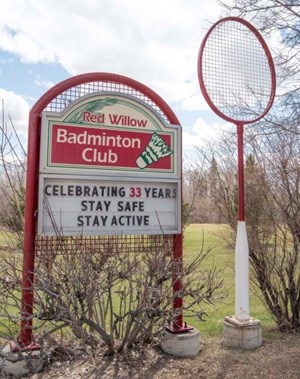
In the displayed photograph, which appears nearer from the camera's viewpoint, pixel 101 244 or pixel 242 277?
pixel 101 244

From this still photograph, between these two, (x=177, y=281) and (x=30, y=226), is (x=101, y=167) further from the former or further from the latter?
(x=177, y=281)

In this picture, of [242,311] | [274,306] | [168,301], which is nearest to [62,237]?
[168,301]

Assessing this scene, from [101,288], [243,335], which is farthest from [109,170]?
[243,335]

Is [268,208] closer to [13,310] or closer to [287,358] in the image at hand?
[287,358]

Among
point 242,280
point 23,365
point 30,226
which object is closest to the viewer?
point 23,365

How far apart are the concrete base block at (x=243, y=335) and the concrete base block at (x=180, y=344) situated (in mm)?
444

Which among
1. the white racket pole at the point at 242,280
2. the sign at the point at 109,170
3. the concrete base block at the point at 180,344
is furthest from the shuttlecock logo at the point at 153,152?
the concrete base block at the point at 180,344

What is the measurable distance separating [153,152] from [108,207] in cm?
81

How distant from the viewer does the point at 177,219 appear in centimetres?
434

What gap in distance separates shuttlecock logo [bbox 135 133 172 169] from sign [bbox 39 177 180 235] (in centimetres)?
24

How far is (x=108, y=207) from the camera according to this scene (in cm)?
405

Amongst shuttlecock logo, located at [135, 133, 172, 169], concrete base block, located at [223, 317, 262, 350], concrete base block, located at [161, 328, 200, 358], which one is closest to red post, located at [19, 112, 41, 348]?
shuttlecock logo, located at [135, 133, 172, 169]

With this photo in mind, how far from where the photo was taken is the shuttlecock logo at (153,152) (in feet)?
14.0

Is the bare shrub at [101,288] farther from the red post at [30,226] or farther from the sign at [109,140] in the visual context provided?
the sign at [109,140]
